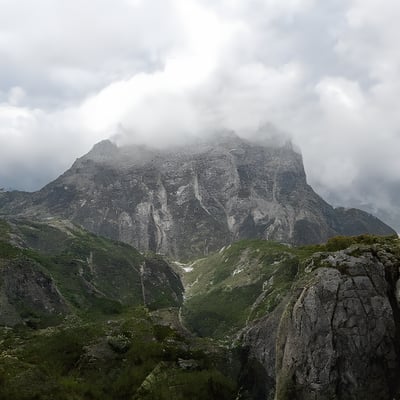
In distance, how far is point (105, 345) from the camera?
121m

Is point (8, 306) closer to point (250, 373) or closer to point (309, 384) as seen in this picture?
point (250, 373)

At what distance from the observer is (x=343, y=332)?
255ft

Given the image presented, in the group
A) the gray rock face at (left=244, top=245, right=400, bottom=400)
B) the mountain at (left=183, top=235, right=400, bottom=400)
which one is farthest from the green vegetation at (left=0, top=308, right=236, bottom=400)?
the gray rock face at (left=244, top=245, right=400, bottom=400)

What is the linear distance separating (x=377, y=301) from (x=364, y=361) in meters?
10.9

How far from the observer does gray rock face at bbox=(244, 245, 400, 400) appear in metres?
74.0

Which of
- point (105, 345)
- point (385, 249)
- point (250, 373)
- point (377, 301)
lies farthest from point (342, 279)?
point (105, 345)

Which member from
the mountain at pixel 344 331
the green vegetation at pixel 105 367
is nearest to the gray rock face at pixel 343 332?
the mountain at pixel 344 331

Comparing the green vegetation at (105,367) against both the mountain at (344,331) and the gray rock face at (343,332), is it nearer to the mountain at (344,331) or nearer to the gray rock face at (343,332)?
the mountain at (344,331)

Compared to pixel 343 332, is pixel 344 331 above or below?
above

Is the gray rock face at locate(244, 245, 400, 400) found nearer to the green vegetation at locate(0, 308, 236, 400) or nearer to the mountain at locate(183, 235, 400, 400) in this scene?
the mountain at locate(183, 235, 400, 400)

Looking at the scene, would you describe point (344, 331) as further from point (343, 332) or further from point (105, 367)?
point (105, 367)

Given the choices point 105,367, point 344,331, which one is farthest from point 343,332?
point 105,367

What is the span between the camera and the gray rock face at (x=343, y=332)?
2913 inches

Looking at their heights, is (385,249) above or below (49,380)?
above
